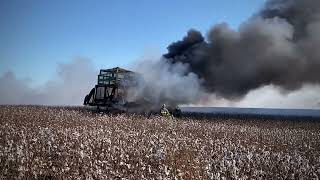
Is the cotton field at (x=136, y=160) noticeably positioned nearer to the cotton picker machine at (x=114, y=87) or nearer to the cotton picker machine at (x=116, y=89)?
the cotton picker machine at (x=116, y=89)

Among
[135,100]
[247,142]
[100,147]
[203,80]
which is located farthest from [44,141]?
[135,100]

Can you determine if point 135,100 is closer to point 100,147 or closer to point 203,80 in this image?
point 203,80

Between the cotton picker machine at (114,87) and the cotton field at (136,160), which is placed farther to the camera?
the cotton picker machine at (114,87)

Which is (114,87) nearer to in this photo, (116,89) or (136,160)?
(116,89)

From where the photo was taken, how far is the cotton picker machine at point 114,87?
30.5m

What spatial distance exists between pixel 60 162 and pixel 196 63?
15.2m

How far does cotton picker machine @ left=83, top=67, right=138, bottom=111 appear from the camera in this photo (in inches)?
1200

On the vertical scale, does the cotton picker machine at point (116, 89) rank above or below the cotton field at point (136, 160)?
above

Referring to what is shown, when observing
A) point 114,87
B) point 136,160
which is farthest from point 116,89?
point 136,160

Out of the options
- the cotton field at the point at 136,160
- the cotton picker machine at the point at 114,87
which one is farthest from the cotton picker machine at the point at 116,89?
the cotton field at the point at 136,160

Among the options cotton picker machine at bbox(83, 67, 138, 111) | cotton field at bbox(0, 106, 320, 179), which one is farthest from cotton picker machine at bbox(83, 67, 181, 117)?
cotton field at bbox(0, 106, 320, 179)

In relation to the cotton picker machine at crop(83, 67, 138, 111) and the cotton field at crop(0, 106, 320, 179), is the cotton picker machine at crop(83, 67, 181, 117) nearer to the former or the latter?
the cotton picker machine at crop(83, 67, 138, 111)

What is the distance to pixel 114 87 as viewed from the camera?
30812 millimetres

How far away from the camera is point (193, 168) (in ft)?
29.8
